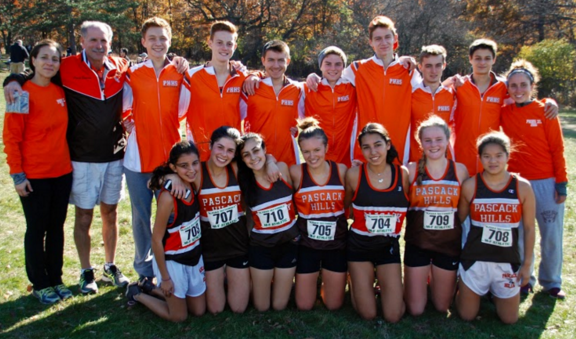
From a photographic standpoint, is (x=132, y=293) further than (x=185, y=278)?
Yes

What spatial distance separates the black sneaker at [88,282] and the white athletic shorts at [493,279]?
3469mm

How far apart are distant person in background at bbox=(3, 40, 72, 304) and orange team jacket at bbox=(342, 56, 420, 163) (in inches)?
116

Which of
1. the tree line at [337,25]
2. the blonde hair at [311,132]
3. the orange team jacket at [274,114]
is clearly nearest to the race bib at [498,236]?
the blonde hair at [311,132]

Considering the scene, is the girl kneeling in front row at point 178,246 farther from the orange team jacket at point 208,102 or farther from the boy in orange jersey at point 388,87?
the boy in orange jersey at point 388,87

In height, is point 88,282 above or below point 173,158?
below

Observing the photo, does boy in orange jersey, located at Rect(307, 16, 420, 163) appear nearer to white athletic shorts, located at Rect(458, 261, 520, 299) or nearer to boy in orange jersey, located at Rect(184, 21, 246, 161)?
boy in orange jersey, located at Rect(184, 21, 246, 161)

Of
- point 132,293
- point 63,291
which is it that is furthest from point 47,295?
point 132,293

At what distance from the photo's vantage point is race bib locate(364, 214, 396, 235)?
375cm

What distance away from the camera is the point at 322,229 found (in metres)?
3.88

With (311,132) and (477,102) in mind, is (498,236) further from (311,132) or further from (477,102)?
(311,132)

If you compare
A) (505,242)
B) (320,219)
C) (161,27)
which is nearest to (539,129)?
(505,242)

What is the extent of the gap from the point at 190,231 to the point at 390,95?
244 centimetres

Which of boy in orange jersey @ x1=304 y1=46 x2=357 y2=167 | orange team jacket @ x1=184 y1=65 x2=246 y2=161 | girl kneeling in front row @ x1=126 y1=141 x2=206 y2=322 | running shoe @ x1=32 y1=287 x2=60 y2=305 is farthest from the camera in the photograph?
boy in orange jersey @ x1=304 y1=46 x2=357 y2=167

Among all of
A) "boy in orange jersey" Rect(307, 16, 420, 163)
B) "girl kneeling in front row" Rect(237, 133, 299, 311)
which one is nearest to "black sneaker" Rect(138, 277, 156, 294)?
"girl kneeling in front row" Rect(237, 133, 299, 311)
